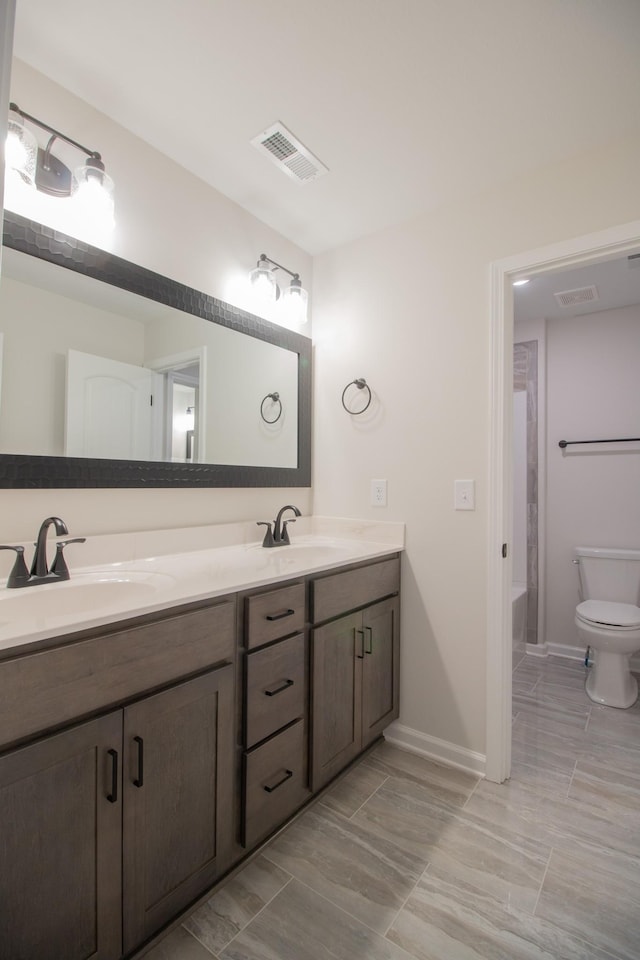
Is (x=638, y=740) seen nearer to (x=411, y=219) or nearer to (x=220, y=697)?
(x=220, y=697)

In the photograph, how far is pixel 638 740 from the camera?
6.92 ft

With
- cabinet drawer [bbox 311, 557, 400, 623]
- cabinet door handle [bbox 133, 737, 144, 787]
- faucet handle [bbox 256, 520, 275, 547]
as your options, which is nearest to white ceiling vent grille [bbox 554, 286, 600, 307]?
cabinet drawer [bbox 311, 557, 400, 623]

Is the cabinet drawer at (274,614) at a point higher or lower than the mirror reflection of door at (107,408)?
lower

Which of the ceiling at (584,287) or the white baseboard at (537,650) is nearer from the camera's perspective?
the ceiling at (584,287)

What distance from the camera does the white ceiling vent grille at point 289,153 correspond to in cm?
165

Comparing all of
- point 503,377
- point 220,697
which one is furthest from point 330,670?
point 503,377

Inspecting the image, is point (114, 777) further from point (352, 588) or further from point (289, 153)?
point (289, 153)

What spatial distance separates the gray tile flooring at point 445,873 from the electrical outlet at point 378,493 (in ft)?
3.68

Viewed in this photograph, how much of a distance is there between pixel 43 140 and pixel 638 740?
332 cm

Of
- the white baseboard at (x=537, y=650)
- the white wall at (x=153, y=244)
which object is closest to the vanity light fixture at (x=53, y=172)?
the white wall at (x=153, y=244)

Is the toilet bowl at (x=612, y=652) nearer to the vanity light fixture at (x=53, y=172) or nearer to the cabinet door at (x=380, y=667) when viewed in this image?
the cabinet door at (x=380, y=667)

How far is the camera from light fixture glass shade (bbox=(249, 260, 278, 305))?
208 centimetres

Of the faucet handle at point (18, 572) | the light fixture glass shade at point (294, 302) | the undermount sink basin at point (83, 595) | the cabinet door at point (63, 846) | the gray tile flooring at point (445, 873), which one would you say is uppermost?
the light fixture glass shade at point (294, 302)

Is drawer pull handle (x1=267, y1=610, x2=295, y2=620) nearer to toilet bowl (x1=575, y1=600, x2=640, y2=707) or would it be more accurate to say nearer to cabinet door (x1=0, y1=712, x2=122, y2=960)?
cabinet door (x1=0, y1=712, x2=122, y2=960)
